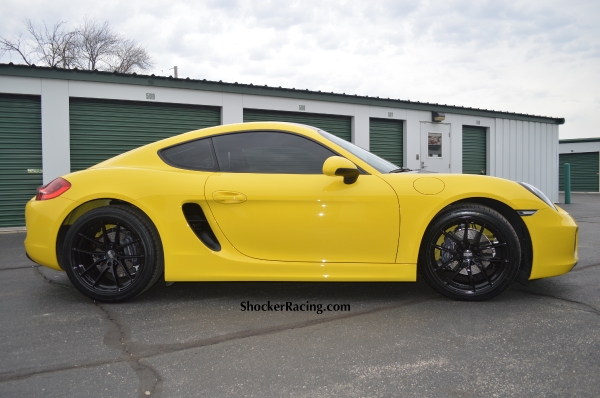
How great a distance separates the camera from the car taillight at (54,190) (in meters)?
3.49

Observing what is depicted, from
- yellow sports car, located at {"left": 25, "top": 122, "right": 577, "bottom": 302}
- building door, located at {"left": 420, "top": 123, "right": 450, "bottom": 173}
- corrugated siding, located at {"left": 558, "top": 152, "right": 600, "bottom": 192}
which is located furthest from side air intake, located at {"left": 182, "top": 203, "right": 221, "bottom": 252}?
corrugated siding, located at {"left": 558, "top": 152, "right": 600, "bottom": 192}

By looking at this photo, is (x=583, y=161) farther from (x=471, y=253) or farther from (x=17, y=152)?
(x=471, y=253)

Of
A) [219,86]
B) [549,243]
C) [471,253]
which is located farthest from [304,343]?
[219,86]

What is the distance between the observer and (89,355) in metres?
2.46

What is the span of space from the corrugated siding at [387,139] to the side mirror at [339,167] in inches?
405

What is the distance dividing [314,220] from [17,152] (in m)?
Answer: 8.40

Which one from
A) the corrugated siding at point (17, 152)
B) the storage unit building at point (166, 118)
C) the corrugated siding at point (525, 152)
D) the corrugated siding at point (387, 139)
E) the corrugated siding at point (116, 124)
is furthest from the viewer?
the corrugated siding at point (525, 152)

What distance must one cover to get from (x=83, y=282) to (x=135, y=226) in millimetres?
582

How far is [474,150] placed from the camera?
15555 mm

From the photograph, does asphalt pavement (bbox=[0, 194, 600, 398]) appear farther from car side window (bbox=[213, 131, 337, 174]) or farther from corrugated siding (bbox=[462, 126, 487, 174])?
corrugated siding (bbox=[462, 126, 487, 174])

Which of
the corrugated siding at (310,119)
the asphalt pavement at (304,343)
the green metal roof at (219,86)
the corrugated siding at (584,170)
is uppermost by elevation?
the green metal roof at (219,86)

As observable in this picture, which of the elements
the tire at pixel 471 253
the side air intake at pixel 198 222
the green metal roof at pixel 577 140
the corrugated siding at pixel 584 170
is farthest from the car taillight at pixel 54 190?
the green metal roof at pixel 577 140

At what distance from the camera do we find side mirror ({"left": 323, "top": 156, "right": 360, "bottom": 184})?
10.3ft

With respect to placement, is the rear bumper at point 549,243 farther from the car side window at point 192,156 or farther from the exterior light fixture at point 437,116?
the exterior light fixture at point 437,116
